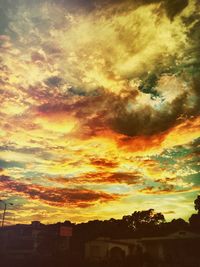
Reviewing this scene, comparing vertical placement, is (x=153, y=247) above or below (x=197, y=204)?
below

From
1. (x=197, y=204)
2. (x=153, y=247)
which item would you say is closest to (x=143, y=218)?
(x=197, y=204)

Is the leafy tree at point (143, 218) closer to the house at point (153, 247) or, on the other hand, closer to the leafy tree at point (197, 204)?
the leafy tree at point (197, 204)

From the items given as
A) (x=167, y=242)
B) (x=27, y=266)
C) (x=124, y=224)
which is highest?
(x=124, y=224)

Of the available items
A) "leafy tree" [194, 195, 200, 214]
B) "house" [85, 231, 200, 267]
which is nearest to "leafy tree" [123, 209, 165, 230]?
"leafy tree" [194, 195, 200, 214]

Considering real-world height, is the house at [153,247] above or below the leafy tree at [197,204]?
below

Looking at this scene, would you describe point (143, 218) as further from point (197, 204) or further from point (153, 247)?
point (153, 247)

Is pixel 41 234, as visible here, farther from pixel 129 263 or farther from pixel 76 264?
pixel 129 263

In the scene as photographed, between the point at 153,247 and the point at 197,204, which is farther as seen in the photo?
the point at 197,204

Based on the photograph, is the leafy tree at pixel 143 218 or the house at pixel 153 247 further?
the leafy tree at pixel 143 218

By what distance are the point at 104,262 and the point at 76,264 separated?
312cm

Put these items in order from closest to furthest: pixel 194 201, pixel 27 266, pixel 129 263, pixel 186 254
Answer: pixel 129 263, pixel 27 266, pixel 186 254, pixel 194 201

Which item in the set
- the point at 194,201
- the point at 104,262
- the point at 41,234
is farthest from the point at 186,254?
the point at 194,201

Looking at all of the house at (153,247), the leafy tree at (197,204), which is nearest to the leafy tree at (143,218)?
the leafy tree at (197,204)

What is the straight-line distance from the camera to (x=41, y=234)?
65.9 m
